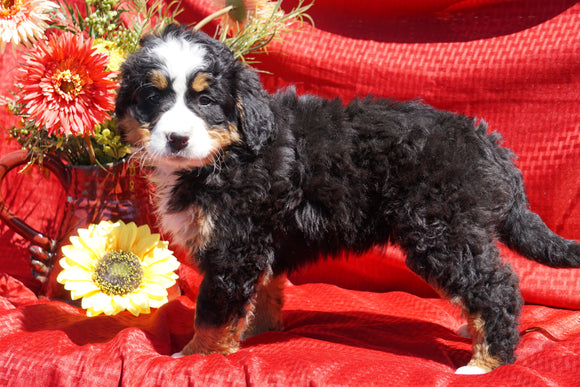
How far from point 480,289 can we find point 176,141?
1.56 meters

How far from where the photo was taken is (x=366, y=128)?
2842 millimetres

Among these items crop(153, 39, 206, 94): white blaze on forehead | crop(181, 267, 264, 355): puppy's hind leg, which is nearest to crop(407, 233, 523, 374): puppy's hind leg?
crop(181, 267, 264, 355): puppy's hind leg

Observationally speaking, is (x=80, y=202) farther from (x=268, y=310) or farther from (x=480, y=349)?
(x=480, y=349)

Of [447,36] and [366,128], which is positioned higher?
[447,36]

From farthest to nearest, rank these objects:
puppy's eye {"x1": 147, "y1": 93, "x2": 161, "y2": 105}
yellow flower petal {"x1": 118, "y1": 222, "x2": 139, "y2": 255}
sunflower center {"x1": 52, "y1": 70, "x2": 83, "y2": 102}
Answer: yellow flower petal {"x1": 118, "y1": 222, "x2": 139, "y2": 255}, sunflower center {"x1": 52, "y1": 70, "x2": 83, "y2": 102}, puppy's eye {"x1": 147, "y1": 93, "x2": 161, "y2": 105}

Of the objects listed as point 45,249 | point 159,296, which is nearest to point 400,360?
point 159,296

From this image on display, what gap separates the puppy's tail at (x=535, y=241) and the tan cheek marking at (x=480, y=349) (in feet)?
1.47

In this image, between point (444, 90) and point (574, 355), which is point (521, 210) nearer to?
point (574, 355)

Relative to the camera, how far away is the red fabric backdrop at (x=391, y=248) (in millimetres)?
2758

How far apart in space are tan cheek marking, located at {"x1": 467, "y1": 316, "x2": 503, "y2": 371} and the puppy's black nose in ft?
5.19

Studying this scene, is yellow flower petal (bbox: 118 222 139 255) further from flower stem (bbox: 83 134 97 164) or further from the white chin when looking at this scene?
the white chin

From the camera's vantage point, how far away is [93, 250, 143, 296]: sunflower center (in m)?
3.22

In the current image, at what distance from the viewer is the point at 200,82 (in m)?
2.64

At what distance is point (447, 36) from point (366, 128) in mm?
1557
